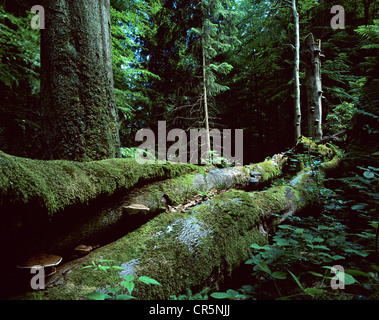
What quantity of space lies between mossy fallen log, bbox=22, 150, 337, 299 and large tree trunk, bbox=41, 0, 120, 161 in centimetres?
142

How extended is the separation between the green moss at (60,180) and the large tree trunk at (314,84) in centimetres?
791

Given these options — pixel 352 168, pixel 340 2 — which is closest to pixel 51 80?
pixel 352 168

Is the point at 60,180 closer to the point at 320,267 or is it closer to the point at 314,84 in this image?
the point at 320,267

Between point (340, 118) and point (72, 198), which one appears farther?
point (340, 118)

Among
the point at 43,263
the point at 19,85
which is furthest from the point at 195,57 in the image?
the point at 43,263

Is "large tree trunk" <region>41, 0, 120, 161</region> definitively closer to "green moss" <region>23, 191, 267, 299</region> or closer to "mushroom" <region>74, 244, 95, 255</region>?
"mushroom" <region>74, 244, 95, 255</region>

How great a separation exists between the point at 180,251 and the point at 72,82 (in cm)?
259

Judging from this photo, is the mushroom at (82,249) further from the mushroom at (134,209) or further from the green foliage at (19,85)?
the green foliage at (19,85)

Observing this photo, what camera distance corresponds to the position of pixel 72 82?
8.34ft

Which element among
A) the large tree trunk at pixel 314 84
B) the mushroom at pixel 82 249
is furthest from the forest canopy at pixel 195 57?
the mushroom at pixel 82 249

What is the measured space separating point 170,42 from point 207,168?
9430mm

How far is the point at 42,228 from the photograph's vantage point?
155 centimetres

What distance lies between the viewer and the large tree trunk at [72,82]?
2.50m

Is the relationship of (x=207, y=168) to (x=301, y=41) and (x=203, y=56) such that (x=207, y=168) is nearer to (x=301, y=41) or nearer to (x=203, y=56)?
(x=203, y=56)
